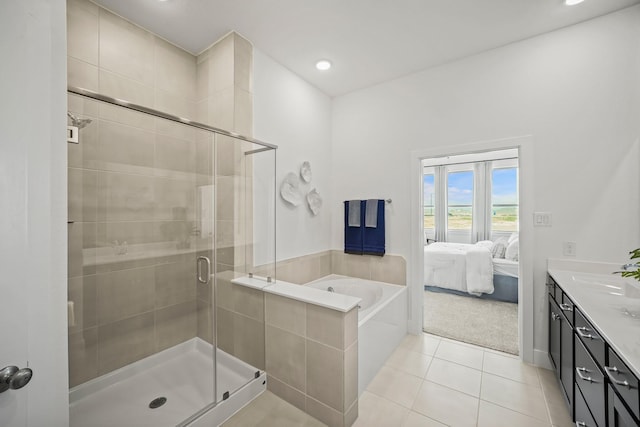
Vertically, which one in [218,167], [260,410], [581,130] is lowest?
[260,410]

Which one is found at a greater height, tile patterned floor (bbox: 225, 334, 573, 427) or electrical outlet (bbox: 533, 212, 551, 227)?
electrical outlet (bbox: 533, 212, 551, 227)

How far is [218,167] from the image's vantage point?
6.36 feet

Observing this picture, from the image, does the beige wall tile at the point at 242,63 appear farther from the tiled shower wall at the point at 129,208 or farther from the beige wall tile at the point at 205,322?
the beige wall tile at the point at 205,322

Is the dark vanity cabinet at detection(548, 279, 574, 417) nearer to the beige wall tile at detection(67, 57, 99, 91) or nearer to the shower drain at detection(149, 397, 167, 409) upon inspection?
the shower drain at detection(149, 397, 167, 409)

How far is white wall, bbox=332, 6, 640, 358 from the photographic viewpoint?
196cm

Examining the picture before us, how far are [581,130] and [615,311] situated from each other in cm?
153

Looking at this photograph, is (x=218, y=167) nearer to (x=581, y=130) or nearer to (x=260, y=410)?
(x=260, y=410)

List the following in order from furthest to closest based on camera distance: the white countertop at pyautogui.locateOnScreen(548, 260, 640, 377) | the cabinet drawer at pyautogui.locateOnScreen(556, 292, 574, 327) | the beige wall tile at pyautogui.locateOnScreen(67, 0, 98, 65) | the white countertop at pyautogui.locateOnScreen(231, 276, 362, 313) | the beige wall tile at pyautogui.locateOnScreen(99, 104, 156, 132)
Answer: the beige wall tile at pyautogui.locateOnScreen(67, 0, 98, 65) < the white countertop at pyautogui.locateOnScreen(231, 276, 362, 313) < the cabinet drawer at pyautogui.locateOnScreen(556, 292, 574, 327) < the beige wall tile at pyautogui.locateOnScreen(99, 104, 156, 132) < the white countertop at pyautogui.locateOnScreen(548, 260, 640, 377)

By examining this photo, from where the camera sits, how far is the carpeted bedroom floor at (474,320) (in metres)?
2.69

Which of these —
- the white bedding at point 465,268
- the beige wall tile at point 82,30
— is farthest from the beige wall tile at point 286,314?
the white bedding at point 465,268

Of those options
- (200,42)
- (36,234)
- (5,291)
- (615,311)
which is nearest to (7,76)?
(36,234)

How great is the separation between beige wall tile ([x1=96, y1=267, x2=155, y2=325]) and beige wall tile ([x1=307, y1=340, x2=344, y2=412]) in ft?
4.08

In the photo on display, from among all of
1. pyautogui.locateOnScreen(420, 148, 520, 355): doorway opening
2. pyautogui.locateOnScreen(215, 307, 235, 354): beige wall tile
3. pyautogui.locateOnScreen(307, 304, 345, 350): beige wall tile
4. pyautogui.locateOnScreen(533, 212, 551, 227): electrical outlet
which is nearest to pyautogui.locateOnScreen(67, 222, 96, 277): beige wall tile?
pyautogui.locateOnScreen(215, 307, 235, 354): beige wall tile

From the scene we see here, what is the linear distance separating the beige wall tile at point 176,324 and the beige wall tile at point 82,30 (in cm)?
192
